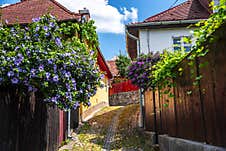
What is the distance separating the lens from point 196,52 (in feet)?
11.7

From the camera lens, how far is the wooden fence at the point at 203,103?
10.8 ft

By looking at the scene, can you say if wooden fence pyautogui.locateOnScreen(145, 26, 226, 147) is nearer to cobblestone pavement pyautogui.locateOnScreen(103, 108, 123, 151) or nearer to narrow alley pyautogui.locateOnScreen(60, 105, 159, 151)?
narrow alley pyautogui.locateOnScreen(60, 105, 159, 151)

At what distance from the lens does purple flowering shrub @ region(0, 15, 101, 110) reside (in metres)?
4.25

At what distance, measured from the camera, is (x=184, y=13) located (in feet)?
42.4

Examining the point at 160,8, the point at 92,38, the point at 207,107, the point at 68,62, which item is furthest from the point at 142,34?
the point at 207,107

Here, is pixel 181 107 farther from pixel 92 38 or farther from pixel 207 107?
pixel 92 38

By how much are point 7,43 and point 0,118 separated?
149cm

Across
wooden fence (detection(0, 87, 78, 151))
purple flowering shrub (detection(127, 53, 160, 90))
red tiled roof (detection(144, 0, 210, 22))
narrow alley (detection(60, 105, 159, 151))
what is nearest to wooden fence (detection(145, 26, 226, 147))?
narrow alley (detection(60, 105, 159, 151))

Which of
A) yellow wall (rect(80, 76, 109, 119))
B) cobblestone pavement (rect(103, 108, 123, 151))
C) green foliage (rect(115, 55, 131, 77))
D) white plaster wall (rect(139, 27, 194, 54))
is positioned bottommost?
cobblestone pavement (rect(103, 108, 123, 151))

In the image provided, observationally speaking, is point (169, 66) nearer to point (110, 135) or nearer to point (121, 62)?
point (110, 135)

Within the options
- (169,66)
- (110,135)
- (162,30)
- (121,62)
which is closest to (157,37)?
(162,30)

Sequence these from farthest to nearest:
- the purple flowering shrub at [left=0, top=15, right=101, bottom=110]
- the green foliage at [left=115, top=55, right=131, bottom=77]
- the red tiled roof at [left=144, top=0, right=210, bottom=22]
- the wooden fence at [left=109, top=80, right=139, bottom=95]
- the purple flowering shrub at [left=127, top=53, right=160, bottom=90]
A: the green foliage at [left=115, top=55, right=131, bottom=77], the wooden fence at [left=109, top=80, right=139, bottom=95], the red tiled roof at [left=144, top=0, right=210, bottom=22], the purple flowering shrub at [left=127, top=53, right=160, bottom=90], the purple flowering shrub at [left=0, top=15, right=101, bottom=110]

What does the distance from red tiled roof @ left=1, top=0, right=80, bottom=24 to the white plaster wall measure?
3458mm

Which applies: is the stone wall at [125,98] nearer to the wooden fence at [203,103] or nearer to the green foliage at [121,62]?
the green foliage at [121,62]
